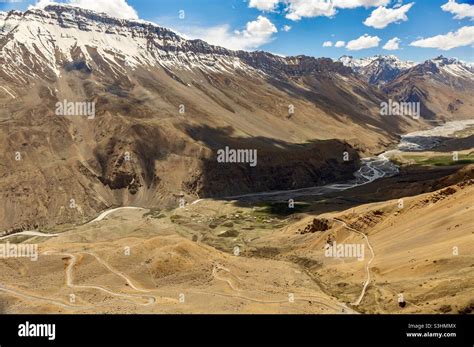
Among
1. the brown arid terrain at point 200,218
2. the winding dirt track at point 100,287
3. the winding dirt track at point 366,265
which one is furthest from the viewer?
the winding dirt track at point 366,265

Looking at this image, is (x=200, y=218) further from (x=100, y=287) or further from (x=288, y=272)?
(x=100, y=287)

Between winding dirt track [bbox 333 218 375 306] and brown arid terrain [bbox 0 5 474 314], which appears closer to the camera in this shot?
brown arid terrain [bbox 0 5 474 314]

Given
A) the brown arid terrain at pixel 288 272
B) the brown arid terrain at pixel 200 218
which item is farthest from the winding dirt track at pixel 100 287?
the brown arid terrain at pixel 200 218

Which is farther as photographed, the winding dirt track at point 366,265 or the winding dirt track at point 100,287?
the winding dirt track at point 366,265

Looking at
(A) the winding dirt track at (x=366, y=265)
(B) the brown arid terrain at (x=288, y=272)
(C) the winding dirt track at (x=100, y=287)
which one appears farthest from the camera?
(A) the winding dirt track at (x=366, y=265)

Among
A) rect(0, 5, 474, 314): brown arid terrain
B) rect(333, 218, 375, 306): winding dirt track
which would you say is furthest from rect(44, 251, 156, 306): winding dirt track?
rect(333, 218, 375, 306): winding dirt track

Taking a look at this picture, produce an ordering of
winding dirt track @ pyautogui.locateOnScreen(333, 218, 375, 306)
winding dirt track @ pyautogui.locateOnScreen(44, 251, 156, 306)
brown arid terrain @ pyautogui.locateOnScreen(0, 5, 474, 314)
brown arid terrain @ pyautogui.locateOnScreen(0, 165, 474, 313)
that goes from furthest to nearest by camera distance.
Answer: winding dirt track @ pyautogui.locateOnScreen(333, 218, 375, 306) → brown arid terrain @ pyautogui.locateOnScreen(0, 5, 474, 314) → winding dirt track @ pyautogui.locateOnScreen(44, 251, 156, 306) → brown arid terrain @ pyautogui.locateOnScreen(0, 165, 474, 313)

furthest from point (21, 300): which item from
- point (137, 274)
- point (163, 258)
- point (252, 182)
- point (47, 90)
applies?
point (47, 90)

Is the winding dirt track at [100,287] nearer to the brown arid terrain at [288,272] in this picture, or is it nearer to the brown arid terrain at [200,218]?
the brown arid terrain at [288,272]

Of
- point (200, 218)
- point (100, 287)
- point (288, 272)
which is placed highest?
point (200, 218)

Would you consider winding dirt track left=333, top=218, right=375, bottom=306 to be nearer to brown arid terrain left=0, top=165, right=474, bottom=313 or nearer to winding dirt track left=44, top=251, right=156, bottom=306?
brown arid terrain left=0, top=165, right=474, bottom=313

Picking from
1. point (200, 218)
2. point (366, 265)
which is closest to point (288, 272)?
point (366, 265)

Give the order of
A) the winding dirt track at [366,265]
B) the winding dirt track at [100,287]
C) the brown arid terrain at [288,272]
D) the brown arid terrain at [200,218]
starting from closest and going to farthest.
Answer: the brown arid terrain at [288,272]
the winding dirt track at [100,287]
the brown arid terrain at [200,218]
the winding dirt track at [366,265]
